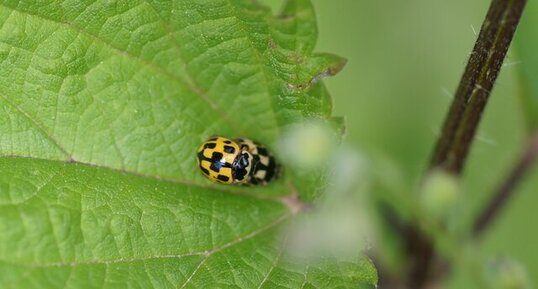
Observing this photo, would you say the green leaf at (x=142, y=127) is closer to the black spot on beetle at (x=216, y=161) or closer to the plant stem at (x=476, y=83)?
the black spot on beetle at (x=216, y=161)

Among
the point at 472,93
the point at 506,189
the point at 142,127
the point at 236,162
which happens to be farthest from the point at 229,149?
the point at 506,189

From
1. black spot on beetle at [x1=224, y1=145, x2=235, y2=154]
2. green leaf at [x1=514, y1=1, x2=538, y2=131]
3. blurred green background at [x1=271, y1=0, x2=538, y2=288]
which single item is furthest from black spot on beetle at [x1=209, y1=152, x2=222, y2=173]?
blurred green background at [x1=271, y1=0, x2=538, y2=288]

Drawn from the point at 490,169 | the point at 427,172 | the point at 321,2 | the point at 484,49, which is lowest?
the point at 490,169

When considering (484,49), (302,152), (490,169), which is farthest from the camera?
(490,169)

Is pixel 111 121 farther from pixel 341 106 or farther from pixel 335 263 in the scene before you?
Answer: pixel 341 106

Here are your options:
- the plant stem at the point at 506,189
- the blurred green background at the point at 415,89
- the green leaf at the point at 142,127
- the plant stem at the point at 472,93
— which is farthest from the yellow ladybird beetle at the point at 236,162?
the blurred green background at the point at 415,89

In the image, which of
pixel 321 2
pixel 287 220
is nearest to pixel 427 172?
pixel 287 220

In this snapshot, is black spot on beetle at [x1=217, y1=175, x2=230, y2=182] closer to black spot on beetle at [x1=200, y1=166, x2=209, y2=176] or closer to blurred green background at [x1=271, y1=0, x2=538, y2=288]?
black spot on beetle at [x1=200, y1=166, x2=209, y2=176]
